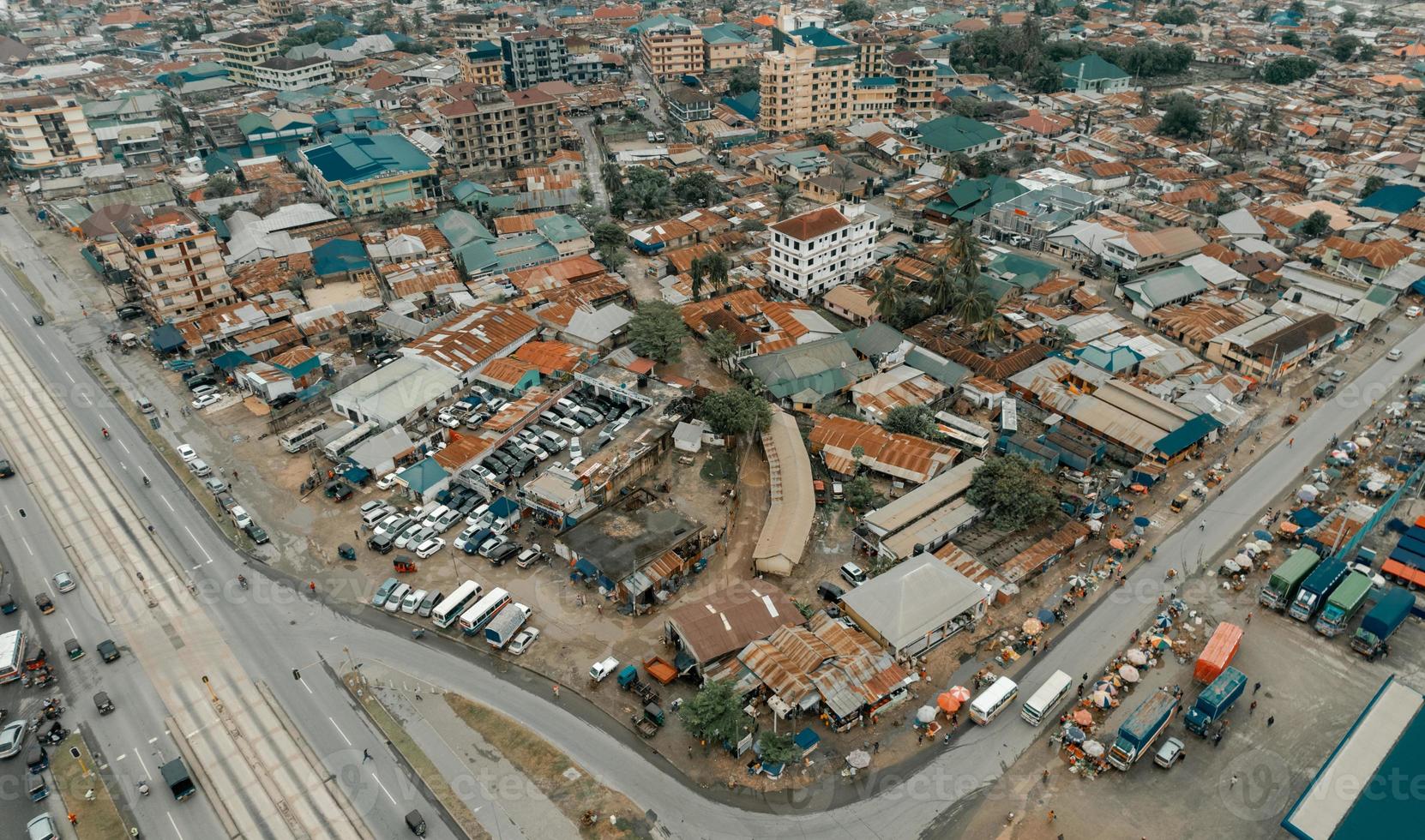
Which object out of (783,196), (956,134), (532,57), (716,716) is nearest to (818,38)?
(532,57)

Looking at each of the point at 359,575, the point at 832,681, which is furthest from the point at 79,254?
the point at 832,681

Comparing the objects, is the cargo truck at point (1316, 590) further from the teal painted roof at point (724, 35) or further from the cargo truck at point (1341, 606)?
the teal painted roof at point (724, 35)

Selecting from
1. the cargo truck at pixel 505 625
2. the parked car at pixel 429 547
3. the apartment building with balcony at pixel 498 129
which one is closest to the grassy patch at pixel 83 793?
the cargo truck at pixel 505 625

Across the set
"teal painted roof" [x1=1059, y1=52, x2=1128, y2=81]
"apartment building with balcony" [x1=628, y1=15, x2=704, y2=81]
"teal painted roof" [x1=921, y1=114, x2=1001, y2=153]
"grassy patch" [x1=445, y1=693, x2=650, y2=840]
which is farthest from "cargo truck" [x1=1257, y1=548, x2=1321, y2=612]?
"apartment building with balcony" [x1=628, y1=15, x2=704, y2=81]

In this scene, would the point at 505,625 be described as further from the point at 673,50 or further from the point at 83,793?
the point at 673,50

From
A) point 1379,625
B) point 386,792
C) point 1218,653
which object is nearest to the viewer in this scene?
point 386,792

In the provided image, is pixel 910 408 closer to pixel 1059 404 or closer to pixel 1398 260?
pixel 1059 404

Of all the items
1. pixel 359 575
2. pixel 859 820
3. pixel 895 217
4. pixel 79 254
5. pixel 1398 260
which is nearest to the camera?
pixel 859 820
